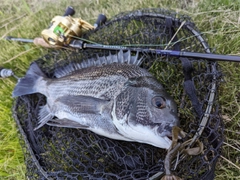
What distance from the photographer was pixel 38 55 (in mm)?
3684

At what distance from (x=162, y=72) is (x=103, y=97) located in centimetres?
68

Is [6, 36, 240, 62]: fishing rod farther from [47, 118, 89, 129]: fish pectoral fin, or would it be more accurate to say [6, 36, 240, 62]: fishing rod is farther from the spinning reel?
[47, 118, 89, 129]: fish pectoral fin

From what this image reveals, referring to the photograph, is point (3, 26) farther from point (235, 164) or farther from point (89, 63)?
point (235, 164)

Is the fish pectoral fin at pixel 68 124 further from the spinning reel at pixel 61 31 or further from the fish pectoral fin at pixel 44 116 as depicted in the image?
the spinning reel at pixel 61 31

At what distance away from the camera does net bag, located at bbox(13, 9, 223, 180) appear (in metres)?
2.22

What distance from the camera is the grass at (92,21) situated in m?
2.60

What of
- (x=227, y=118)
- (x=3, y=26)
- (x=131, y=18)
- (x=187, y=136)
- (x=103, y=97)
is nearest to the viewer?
(x=187, y=136)

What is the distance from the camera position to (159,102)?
2.12 metres

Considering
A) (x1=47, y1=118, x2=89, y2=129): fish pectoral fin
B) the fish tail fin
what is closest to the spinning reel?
the fish tail fin

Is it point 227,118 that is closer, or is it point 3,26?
point 227,118

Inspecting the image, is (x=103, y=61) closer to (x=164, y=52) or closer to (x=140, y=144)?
(x=164, y=52)

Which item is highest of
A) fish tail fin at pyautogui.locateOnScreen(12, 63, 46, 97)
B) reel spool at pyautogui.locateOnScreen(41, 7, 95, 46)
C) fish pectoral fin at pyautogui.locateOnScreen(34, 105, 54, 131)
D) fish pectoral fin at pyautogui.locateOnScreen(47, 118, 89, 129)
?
reel spool at pyautogui.locateOnScreen(41, 7, 95, 46)

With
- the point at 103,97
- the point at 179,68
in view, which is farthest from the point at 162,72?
the point at 103,97

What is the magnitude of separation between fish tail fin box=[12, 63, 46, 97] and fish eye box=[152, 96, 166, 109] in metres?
1.53
